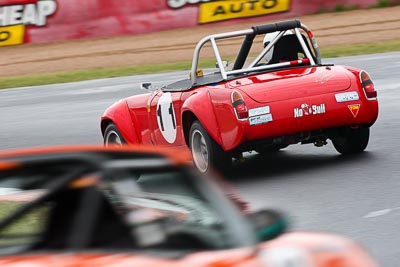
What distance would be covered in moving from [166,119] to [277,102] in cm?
128

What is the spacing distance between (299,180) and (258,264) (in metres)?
6.62

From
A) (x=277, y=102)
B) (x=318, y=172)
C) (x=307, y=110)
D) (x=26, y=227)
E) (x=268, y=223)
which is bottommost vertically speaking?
(x=318, y=172)

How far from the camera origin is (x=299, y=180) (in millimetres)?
10055

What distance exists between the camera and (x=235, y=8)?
32812 millimetres

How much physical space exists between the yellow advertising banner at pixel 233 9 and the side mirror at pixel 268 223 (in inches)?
1143

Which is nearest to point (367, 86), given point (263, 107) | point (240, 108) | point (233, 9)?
point (263, 107)

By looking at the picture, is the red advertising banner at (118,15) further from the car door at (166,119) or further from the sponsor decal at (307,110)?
the sponsor decal at (307,110)

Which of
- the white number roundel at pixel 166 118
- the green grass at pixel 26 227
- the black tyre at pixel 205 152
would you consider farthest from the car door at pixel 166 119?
the green grass at pixel 26 227

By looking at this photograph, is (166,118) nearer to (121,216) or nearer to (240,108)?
(240,108)

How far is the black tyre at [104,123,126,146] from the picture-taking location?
11.6 m

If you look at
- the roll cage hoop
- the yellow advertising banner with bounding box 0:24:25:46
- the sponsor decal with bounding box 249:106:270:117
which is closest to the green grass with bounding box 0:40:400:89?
the yellow advertising banner with bounding box 0:24:25:46

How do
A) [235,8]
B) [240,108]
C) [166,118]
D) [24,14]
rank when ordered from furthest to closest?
[235,8]
[24,14]
[166,118]
[240,108]

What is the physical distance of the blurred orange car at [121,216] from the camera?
334 centimetres

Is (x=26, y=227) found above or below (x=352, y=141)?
above
